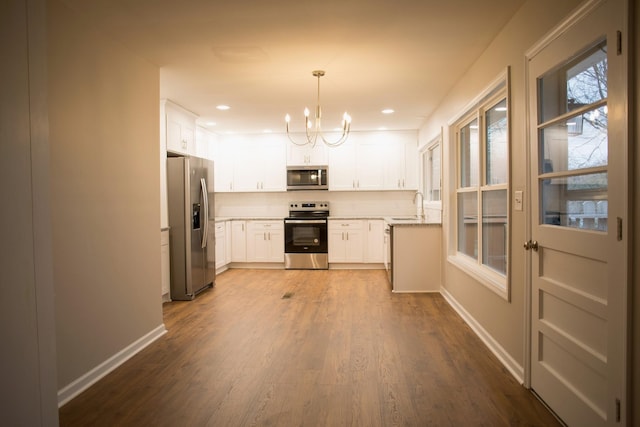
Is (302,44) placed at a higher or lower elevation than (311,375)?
higher

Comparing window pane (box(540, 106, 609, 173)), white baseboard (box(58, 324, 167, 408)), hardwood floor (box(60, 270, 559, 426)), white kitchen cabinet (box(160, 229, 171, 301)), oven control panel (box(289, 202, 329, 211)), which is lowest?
hardwood floor (box(60, 270, 559, 426))

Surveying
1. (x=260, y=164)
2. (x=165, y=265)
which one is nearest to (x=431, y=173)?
(x=260, y=164)

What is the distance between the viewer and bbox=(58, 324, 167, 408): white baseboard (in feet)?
8.01

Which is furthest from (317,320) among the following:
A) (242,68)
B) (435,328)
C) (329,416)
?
(242,68)

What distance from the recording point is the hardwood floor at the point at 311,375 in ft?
7.26

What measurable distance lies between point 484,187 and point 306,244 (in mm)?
3890

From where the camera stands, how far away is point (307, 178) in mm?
7297

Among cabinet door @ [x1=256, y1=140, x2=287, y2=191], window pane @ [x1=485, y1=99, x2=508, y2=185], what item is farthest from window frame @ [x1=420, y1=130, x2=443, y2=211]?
cabinet door @ [x1=256, y1=140, x2=287, y2=191]

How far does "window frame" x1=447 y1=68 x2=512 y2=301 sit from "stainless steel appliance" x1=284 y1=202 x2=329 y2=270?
2.67 meters

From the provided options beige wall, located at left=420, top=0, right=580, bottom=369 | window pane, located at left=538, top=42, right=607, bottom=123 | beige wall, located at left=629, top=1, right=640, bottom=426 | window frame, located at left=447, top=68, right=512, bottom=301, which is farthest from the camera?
window frame, located at left=447, top=68, right=512, bottom=301

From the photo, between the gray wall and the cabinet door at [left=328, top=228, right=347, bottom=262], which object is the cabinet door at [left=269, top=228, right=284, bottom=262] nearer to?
the cabinet door at [left=328, top=228, right=347, bottom=262]

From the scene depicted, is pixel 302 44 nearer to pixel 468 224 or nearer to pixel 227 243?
pixel 468 224

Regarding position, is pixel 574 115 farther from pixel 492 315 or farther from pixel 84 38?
pixel 84 38

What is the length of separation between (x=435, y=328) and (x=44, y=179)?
3.28 metres
